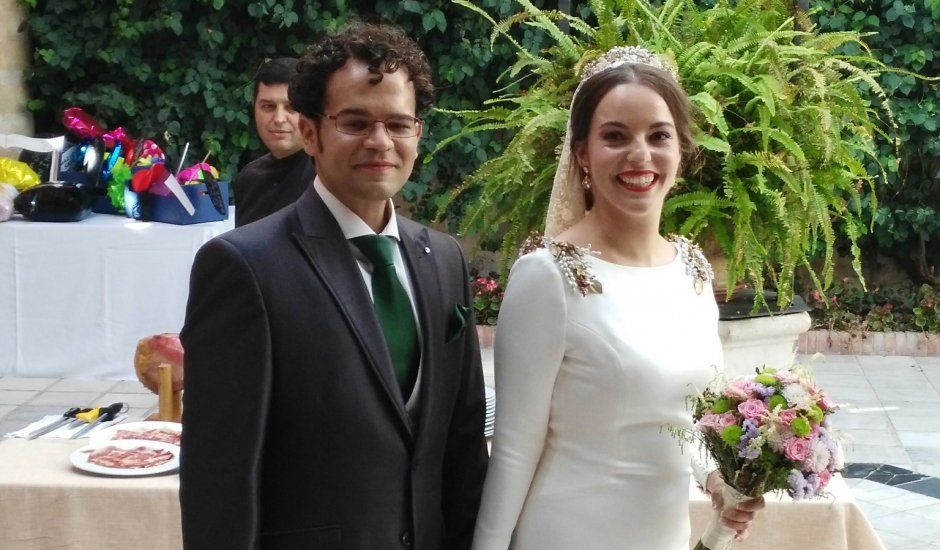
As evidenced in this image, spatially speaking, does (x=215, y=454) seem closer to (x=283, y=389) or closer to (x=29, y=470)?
(x=283, y=389)

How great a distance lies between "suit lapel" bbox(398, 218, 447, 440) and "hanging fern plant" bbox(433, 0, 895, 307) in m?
0.94

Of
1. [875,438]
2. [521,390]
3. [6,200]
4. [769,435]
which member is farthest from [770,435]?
[6,200]

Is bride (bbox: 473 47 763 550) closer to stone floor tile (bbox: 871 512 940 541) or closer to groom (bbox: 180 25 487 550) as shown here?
groom (bbox: 180 25 487 550)

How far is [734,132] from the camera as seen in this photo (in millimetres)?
3014

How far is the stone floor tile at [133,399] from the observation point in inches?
243

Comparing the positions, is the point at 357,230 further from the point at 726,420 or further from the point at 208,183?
the point at 208,183

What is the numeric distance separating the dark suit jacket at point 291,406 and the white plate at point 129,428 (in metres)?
1.14

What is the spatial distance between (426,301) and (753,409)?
0.58 m

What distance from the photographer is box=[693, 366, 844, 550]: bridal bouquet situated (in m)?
2.03

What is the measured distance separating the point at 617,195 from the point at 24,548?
1640mm

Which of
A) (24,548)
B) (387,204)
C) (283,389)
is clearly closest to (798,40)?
(387,204)

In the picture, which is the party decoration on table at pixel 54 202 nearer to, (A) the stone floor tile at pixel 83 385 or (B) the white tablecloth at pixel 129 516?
(A) the stone floor tile at pixel 83 385

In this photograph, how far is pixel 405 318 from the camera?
78.8 inches

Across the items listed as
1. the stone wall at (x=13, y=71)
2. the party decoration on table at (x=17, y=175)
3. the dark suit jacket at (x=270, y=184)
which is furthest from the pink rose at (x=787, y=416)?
the stone wall at (x=13, y=71)
